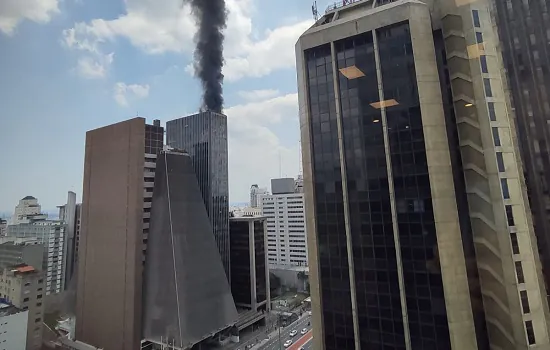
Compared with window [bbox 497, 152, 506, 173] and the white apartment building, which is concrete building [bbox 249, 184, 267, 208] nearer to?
the white apartment building

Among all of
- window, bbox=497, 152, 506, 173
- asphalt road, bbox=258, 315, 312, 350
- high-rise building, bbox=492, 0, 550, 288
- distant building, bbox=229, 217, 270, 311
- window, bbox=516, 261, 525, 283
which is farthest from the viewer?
distant building, bbox=229, 217, 270, 311

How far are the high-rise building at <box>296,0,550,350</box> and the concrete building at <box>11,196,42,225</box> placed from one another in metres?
32.8

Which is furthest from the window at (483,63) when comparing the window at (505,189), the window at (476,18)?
the window at (505,189)

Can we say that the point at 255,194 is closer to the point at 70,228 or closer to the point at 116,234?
the point at 70,228

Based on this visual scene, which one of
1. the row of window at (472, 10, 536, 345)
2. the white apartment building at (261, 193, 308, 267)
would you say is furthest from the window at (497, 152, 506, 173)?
the white apartment building at (261, 193, 308, 267)

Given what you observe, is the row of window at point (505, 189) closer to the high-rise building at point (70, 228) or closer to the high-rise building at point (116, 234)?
the high-rise building at point (116, 234)

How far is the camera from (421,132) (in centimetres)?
1633

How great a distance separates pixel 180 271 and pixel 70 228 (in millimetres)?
38258

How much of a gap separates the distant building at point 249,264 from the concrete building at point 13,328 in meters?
25.5

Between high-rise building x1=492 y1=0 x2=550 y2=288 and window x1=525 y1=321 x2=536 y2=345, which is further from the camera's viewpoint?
high-rise building x1=492 y1=0 x2=550 y2=288

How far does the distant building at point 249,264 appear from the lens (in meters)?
45.6

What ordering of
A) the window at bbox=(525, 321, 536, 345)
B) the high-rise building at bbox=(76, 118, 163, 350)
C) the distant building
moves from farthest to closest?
the distant building, the high-rise building at bbox=(76, 118, 163, 350), the window at bbox=(525, 321, 536, 345)

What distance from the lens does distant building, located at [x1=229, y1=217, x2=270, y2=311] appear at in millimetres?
45625

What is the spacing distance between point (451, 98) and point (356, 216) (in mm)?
7900
